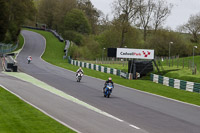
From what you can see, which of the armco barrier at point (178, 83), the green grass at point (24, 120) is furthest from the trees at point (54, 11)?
the green grass at point (24, 120)

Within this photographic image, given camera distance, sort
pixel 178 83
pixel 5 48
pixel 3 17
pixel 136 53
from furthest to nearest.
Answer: pixel 5 48 < pixel 3 17 < pixel 136 53 < pixel 178 83

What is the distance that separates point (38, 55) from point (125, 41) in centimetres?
2527

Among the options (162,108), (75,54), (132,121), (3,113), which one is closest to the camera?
(3,113)

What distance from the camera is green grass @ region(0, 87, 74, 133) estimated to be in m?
12.1

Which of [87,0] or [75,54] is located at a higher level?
[87,0]

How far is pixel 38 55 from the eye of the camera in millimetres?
74500

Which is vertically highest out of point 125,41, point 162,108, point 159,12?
point 159,12

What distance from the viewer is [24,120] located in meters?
13.6

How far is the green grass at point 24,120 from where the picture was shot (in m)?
12.1

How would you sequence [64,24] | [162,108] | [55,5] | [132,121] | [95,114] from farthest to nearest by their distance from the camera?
[55,5] < [64,24] < [162,108] < [95,114] < [132,121]

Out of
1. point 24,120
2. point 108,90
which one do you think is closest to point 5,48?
point 108,90

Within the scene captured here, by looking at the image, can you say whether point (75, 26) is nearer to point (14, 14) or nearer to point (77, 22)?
point (77, 22)

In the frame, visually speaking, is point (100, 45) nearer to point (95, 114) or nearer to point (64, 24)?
point (64, 24)

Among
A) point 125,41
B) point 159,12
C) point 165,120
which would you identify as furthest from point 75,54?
point 165,120
